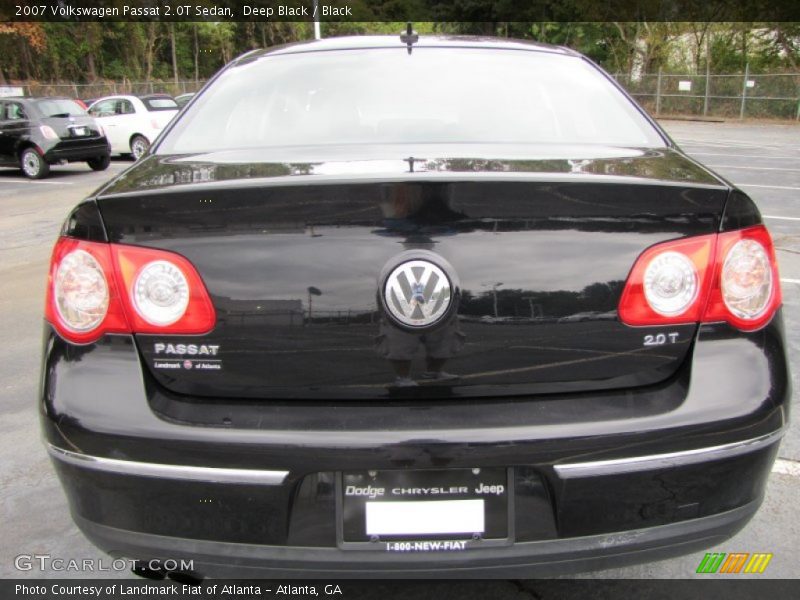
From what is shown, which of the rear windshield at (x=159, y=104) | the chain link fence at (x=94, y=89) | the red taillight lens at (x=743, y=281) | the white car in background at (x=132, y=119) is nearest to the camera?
the red taillight lens at (x=743, y=281)

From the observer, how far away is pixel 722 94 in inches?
1174

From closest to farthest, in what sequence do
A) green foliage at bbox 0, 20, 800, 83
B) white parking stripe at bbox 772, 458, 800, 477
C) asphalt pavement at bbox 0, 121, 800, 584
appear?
asphalt pavement at bbox 0, 121, 800, 584 < white parking stripe at bbox 772, 458, 800, 477 < green foliage at bbox 0, 20, 800, 83

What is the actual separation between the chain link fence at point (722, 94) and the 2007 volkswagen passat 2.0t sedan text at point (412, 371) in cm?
3027

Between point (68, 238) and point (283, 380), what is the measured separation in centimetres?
63

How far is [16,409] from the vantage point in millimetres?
3549

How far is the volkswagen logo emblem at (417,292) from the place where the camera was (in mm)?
1553

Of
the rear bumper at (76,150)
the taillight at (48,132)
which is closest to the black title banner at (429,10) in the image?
the rear bumper at (76,150)

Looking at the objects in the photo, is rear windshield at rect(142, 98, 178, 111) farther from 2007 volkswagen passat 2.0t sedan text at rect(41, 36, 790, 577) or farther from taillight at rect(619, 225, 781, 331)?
taillight at rect(619, 225, 781, 331)

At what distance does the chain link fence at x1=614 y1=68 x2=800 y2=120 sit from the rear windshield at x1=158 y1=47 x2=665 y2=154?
29.2m

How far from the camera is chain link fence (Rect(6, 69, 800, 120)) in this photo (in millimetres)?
27812

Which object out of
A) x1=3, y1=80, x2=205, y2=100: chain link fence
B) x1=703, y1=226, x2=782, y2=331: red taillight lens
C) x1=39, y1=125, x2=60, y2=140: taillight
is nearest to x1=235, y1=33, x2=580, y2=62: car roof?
x1=703, y1=226, x2=782, y2=331: red taillight lens

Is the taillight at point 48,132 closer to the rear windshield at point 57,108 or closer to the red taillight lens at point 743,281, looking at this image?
the rear windshield at point 57,108

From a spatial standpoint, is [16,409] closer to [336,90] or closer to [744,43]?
[336,90]

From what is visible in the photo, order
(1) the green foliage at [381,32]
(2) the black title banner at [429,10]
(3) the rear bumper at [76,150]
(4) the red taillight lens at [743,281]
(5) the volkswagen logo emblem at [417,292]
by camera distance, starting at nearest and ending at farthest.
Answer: (5) the volkswagen logo emblem at [417,292] < (4) the red taillight lens at [743,281] < (3) the rear bumper at [76,150] < (2) the black title banner at [429,10] < (1) the green foliage at [381,32]
